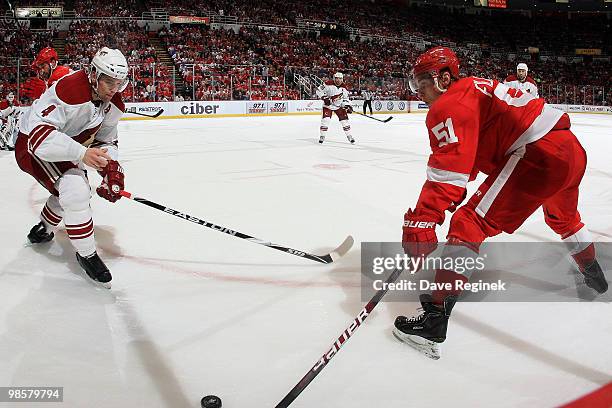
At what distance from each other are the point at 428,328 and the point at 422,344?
7cm

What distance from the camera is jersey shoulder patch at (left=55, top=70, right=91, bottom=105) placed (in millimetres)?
2689

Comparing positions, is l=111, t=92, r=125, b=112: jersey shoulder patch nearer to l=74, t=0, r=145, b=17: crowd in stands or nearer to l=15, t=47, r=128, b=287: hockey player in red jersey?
l=15, t=47, r=128, b=287: hockey player in red jersey

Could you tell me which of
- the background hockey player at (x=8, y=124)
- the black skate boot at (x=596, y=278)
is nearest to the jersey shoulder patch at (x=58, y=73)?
the background hockey player at (x=8, y=124)

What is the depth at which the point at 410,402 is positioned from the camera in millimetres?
1711

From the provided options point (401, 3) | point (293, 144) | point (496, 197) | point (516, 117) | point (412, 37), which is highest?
point (401, 3)

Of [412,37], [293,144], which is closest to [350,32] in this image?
[412,37]

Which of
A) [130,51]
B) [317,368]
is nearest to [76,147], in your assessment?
[317,368]

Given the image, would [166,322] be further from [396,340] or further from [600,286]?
[600,286]

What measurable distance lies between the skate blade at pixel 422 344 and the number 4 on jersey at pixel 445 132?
74 cm

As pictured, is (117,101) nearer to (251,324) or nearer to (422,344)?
(251,324)

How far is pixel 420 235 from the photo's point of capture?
6.36 feet

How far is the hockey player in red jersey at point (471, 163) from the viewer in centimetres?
192

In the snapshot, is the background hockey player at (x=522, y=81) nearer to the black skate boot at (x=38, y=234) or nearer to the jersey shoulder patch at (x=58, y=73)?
the jersey shoulder patch at (x=58, y=73)

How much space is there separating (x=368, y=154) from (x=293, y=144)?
1693 millimetres
